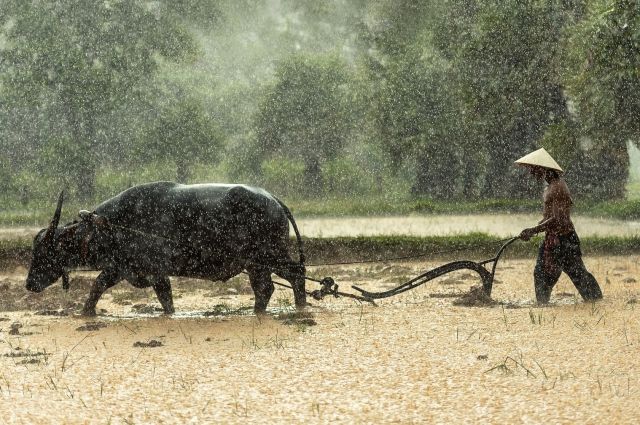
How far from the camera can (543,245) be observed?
12.4 meters

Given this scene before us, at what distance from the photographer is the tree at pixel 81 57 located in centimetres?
4244

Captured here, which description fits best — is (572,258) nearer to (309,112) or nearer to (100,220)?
(100,220)

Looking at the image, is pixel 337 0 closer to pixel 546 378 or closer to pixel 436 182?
pixel 436 182

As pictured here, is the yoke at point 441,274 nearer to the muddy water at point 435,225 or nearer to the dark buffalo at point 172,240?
the dark buffalo at point 172,240

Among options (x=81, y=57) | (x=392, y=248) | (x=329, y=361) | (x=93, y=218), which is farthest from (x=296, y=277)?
(x=81, y=57)

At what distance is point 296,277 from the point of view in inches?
488

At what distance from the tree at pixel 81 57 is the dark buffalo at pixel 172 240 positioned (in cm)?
3147

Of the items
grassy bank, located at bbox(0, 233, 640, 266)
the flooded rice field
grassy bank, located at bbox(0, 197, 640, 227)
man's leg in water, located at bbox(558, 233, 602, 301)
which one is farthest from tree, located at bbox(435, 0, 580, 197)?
man's leg in water, located at bbox(558, 233, 602, 301)

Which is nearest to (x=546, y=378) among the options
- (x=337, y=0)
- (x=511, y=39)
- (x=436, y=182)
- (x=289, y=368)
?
(x=289, y=368)

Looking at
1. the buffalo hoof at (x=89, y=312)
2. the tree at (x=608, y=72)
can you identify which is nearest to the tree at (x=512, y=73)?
the tree at (x=608, y=72)

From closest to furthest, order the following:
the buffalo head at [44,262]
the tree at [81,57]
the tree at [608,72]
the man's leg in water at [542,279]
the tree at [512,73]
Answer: the buffalo head at [44,262], the man's leg in water at [542,279], the tree at [608,72], the tree at [512,73], the tree at [81,57]

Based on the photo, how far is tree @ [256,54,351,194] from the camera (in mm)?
49562

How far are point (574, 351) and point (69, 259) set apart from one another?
7.06 meters

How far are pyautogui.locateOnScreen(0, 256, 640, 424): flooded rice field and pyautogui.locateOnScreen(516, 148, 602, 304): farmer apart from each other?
0.51 metres
